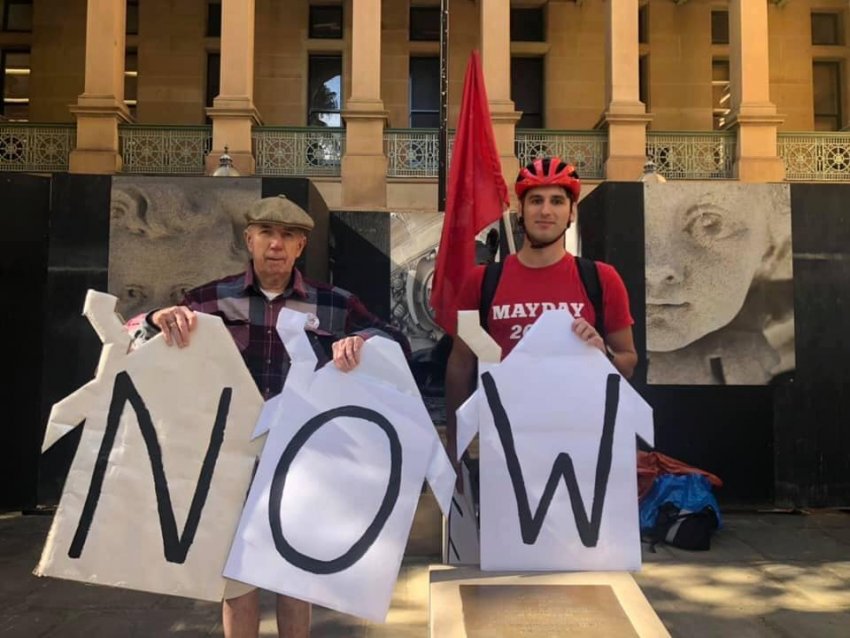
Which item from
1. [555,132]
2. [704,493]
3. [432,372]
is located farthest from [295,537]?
[555,132]

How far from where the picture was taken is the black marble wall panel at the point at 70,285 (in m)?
7.35

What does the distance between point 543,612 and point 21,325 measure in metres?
6.83

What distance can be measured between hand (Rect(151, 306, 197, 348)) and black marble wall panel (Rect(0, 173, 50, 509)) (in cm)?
543

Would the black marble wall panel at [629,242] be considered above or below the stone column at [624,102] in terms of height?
below

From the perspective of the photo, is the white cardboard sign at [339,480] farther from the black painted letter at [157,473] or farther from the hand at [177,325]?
the hand at [177,325]

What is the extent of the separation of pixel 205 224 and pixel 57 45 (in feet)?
43.4

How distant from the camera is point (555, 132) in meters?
15.7

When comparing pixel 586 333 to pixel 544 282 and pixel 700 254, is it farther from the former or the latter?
pixel 700 254

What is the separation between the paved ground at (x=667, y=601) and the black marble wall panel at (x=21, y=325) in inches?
39.0

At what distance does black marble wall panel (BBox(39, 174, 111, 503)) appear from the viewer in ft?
24.1

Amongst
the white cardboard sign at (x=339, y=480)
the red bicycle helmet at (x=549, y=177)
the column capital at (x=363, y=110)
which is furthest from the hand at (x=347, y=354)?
the column capital at (x=363, y=110)

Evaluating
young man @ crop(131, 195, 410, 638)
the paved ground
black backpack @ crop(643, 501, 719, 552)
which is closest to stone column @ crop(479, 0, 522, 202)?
black backpack @ crop(643, 501, 719, 552)

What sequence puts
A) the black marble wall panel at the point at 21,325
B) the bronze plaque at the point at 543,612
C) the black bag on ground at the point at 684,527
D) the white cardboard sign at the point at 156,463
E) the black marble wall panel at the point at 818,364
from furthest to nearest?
the black marble wall panel at the point at 818,364
the black marble wall panel at the point at 21,325
the black bag on ground at the point at 684,527
the white cardboard sign at the point at 156,463
the bronze plaque at the point at 543,612

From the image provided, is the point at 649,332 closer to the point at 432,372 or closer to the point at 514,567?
the point at 432,372
